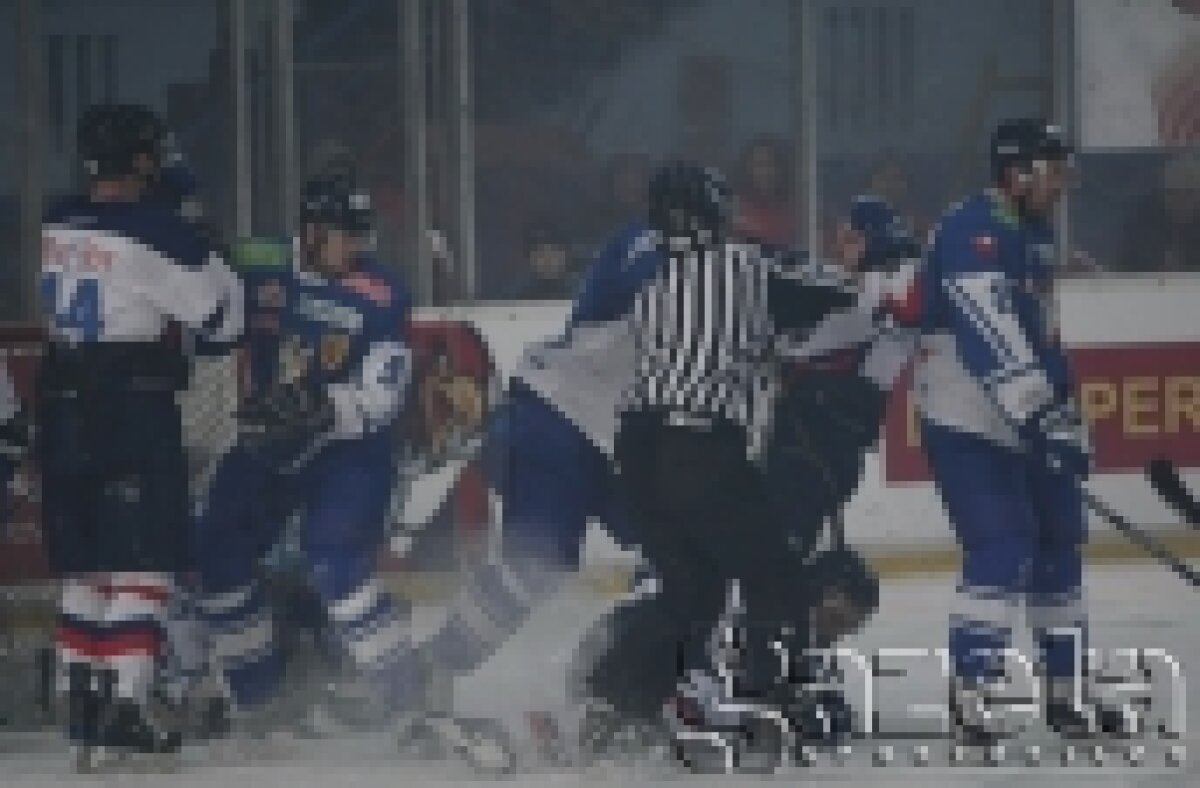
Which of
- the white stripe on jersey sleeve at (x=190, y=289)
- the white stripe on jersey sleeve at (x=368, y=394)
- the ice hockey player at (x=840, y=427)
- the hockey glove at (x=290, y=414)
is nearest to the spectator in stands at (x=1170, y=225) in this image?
the ice hockey player at (x=840, y=427)

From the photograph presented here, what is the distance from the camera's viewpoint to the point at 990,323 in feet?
31.3

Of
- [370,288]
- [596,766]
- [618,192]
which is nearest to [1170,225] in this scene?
[618,192]

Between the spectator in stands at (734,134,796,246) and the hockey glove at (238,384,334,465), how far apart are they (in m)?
2.69

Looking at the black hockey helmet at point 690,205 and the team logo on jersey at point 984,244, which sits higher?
the black hockey helmet at point 690,205

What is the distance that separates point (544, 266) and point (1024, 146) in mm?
3070

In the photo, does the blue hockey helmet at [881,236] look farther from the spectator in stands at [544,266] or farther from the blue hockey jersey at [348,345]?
the spectator in stands at [544,266]

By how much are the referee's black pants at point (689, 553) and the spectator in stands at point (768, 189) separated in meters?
2.99

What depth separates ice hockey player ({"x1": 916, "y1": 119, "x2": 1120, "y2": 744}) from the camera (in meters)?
9.55

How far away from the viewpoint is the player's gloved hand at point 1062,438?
9.55 meters

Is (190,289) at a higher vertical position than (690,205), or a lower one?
lower

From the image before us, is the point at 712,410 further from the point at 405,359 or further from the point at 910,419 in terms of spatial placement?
the point at 910,419

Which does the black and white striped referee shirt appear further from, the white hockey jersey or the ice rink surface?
the white hockey jersey

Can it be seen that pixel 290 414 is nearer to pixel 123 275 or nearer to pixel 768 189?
pixel 123 275

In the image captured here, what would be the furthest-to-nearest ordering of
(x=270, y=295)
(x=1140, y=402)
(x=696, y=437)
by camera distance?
(x=1140, y=402) → (x=270, y=295) → (x=696, y=437)
